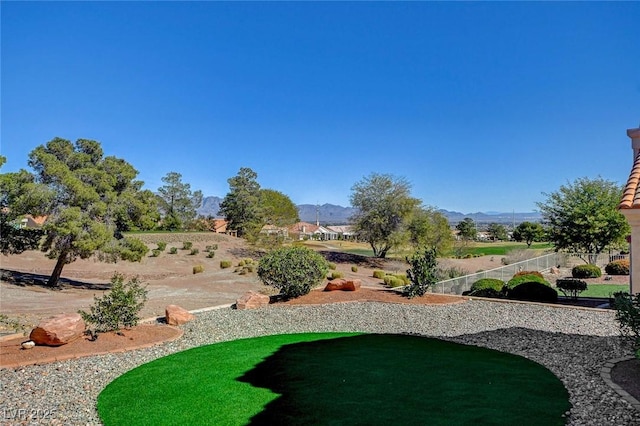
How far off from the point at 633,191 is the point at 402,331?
5.89 meters

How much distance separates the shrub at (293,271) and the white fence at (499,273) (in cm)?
500

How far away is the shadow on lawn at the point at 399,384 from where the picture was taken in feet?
19.2

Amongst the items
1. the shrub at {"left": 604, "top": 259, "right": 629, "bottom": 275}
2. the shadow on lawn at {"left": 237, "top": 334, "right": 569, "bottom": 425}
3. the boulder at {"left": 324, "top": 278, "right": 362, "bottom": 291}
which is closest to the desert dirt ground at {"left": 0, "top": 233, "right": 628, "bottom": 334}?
the boulder at {"left": 324, "top": 278, "right": 362, "bottom": 291}

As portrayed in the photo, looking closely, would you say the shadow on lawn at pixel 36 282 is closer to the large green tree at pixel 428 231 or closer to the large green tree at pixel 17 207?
the large green tree at pixel 17 207

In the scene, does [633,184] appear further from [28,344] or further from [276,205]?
[276,205]

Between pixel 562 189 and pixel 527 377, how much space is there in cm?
2513

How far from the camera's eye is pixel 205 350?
9.64 m

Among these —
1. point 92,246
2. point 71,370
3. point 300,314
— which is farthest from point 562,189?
point 71,370

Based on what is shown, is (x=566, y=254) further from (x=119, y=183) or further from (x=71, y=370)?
(x=71, y=370)

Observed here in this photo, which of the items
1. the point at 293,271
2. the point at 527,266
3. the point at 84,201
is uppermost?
the point at 84,201

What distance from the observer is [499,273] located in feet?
76.5

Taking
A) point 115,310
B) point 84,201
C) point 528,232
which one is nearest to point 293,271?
point 115,310

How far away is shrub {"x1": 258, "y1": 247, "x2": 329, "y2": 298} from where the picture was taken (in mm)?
15508

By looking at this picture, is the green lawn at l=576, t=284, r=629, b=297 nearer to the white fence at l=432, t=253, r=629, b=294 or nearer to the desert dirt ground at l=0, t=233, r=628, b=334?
the white fence at l=432, t=253, r=629, b=294
